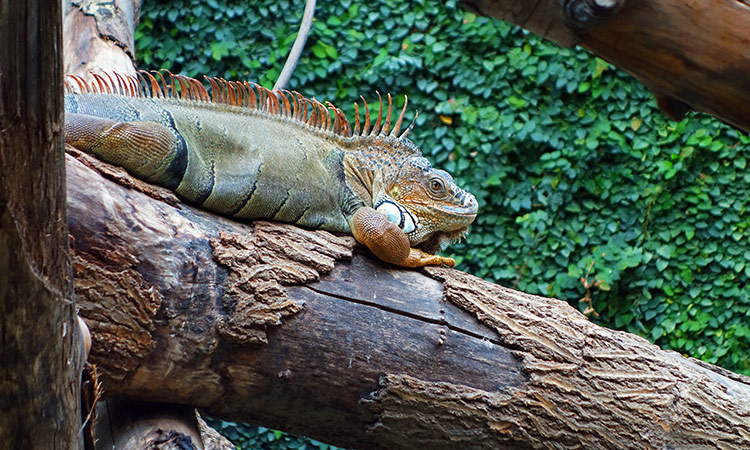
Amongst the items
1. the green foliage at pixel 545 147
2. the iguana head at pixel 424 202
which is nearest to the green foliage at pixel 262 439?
the green foliage at pixel 545 147

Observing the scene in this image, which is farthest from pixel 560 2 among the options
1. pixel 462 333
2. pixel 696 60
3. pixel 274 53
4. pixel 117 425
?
pixel 274 53

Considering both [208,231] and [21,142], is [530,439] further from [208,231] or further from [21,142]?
[21,142]

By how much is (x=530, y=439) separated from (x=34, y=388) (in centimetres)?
266

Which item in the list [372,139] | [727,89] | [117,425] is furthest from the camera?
[372,139]

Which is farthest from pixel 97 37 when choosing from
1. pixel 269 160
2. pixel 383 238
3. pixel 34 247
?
pixel 34 247

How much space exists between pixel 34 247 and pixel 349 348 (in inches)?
82.6

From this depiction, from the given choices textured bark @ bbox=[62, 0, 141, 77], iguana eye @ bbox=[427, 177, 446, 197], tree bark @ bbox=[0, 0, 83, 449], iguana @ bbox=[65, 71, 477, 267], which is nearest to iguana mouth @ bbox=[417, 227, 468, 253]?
iguana @ bbox=[65, 71, 477, 267]

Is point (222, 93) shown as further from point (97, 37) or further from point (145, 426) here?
point (97, 37)

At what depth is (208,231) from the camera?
3535 mm

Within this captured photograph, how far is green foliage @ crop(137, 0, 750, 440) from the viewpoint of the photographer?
7691 millimetres

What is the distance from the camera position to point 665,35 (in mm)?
2521

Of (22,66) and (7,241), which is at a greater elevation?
(22,66)

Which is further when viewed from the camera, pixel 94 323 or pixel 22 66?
pixel 94 323

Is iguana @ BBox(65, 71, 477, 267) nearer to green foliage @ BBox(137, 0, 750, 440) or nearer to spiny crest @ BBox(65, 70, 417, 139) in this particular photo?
spiny crest @ BBox(65, 70, 417, 139)
